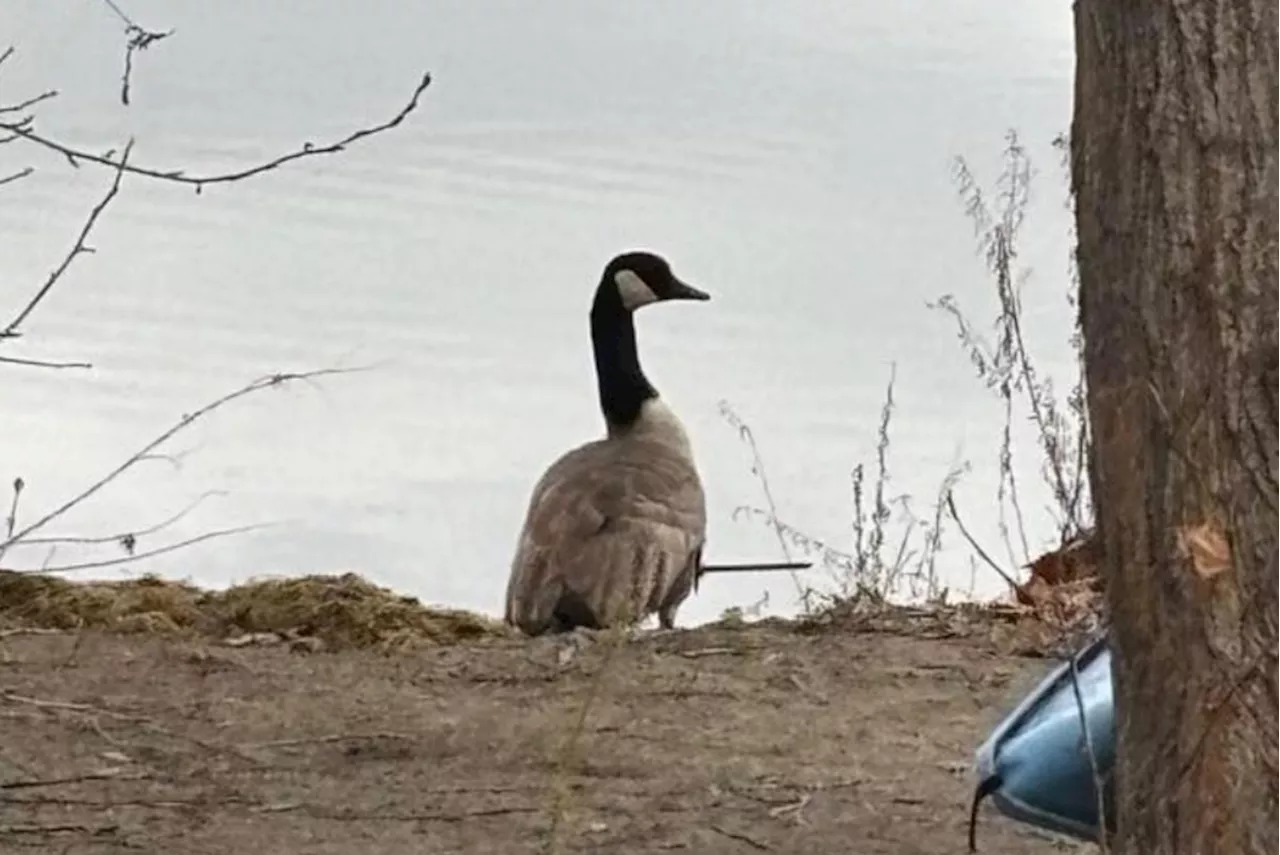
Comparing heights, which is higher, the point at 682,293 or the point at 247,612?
the point at 682,293

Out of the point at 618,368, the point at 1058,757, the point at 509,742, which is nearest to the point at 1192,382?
the point at 1058,757

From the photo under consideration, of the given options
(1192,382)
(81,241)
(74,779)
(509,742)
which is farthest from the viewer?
(509,742)

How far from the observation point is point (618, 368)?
719 cm

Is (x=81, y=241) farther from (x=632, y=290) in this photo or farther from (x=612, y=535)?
(x=632, y=290)

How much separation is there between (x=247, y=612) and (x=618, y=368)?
1.69m

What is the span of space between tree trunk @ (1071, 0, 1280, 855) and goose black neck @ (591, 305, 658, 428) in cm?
483

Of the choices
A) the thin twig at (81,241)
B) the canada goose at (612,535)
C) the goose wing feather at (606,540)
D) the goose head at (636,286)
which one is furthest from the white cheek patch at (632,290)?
the thin twig at (81,241)

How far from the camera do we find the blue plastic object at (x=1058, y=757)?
8.78 feet

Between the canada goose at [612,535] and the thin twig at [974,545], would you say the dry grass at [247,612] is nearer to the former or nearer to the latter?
the canada goose at [612,535]

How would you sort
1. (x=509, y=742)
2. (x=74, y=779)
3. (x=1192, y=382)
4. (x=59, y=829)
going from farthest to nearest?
(x=509, y=742) < (x=74, y=779) < (x=59, y=829) < (x=1192, y=382)

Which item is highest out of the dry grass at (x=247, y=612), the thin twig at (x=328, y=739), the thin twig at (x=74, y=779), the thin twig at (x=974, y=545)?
the thin twig at (x=974, y=545)

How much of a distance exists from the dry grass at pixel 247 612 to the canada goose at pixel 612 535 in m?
0.26

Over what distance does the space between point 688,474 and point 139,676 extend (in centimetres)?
180

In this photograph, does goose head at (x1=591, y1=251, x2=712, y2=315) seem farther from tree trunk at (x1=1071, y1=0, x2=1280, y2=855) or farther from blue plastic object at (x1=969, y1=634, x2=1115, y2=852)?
tree trunk at (x1=1071, y1=0, x2=1280, y2=855)
